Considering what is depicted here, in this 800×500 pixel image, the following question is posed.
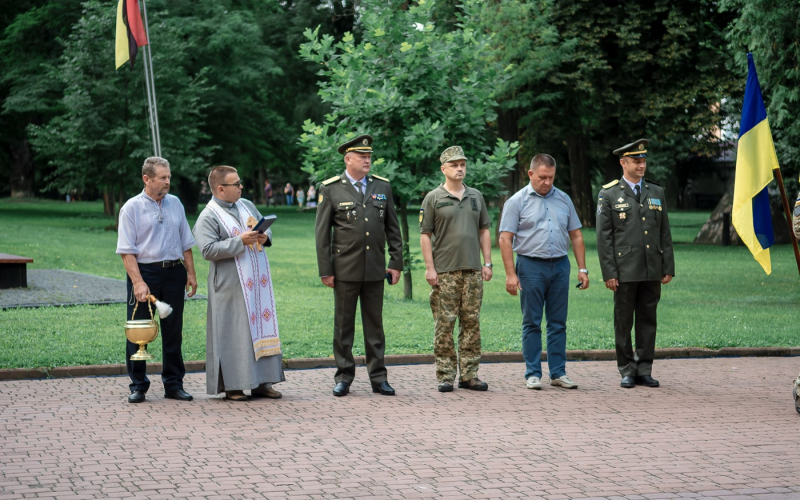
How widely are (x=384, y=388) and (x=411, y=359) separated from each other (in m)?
1.90

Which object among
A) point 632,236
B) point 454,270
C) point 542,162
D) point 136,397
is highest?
point 542,162

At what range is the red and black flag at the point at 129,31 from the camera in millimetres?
16219

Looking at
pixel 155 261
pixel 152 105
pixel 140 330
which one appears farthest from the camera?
pixel 152 105

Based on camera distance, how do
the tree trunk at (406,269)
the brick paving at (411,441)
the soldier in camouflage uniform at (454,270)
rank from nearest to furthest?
the brick paving at (411,441), the soldier in camouflage uniform at (454,270), the tree trunk at (406,269)

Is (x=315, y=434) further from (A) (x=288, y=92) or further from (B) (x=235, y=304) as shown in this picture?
(A) (x=288, y=92)

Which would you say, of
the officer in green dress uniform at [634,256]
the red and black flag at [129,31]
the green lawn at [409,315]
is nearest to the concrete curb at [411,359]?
the green lawn at [409,315]

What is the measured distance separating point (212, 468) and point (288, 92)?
50.7 meters

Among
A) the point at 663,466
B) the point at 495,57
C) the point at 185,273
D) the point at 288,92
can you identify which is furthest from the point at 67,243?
Result: the point at 288,92

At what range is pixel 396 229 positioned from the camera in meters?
9.19

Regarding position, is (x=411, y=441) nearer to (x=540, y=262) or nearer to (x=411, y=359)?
(x=540, y=262)

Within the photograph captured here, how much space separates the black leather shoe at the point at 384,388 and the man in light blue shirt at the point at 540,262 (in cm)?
130

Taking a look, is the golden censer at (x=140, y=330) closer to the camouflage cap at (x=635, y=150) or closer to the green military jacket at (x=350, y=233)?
the green military jacket at (x=350, y=233)

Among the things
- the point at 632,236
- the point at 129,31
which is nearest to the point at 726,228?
the point at 129,31

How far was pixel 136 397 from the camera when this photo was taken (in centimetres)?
840
